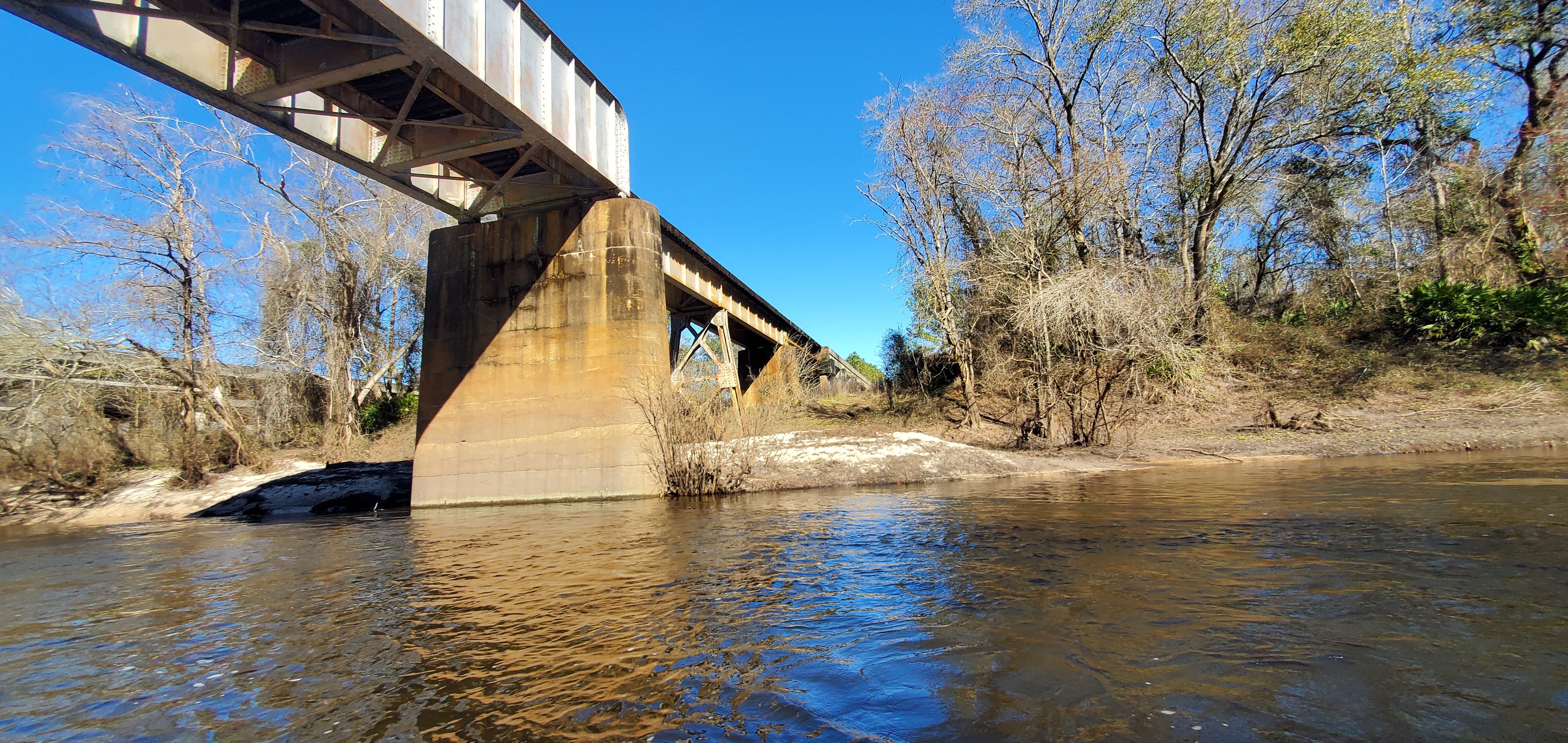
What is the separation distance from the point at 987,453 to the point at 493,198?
520 inches

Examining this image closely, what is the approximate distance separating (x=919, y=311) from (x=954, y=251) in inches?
93.2

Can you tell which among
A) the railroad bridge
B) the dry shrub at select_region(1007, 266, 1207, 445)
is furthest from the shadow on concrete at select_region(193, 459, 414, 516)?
the dry shrub at select_region(1007, 266, 1207, 445)

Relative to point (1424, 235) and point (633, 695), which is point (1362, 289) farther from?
point (633, 695)

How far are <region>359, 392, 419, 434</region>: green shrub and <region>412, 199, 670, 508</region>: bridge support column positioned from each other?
1334 centimetres

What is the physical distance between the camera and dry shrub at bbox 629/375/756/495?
11969mm

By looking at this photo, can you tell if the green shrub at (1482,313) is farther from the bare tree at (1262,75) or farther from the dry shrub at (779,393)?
the dry shrub at (779,393)

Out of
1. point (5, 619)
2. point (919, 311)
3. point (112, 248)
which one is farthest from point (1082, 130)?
point (112, 248)

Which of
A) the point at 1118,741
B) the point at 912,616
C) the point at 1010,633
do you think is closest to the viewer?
the point at 1118,741

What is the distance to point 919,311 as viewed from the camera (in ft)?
73.6

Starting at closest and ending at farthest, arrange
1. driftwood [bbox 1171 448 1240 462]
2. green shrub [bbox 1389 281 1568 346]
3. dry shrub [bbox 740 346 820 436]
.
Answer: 1. driftwood [bbox 1171 448 1240 462]
2. dry shrub [bbox 740 346 820 436]
3. green shrub [bbox 1389 281 1568 346]

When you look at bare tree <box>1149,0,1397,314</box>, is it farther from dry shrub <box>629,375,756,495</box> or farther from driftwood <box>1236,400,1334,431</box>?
dry shrub <box>629,375,756,495</box>

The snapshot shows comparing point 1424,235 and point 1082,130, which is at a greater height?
point 1082,130

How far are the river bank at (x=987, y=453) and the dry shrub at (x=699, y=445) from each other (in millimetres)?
273

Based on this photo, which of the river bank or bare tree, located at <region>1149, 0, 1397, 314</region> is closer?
the river bank
